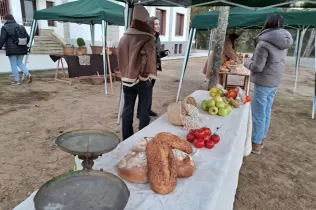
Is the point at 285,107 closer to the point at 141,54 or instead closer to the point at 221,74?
the point at 221,74

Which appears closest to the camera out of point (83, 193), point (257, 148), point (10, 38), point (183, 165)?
point (83, 193)

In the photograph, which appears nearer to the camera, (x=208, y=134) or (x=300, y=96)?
(x=208, y=134)

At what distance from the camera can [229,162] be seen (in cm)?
156

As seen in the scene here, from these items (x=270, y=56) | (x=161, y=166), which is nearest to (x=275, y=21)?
(x=270, y=56)

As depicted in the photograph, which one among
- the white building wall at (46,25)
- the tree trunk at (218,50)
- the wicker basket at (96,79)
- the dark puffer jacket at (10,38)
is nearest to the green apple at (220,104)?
the tree trunk at (218,50)

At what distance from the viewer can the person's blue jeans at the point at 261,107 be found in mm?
2982

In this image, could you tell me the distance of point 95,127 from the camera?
159 inches

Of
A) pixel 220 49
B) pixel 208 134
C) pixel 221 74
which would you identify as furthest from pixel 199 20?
pixel 208 134

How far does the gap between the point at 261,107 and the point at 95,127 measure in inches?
102

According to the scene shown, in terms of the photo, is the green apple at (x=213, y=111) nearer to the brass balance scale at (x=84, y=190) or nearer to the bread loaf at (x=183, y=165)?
the bread loaf at (x=183, y=165)

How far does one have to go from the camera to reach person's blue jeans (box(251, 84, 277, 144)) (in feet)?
9.78

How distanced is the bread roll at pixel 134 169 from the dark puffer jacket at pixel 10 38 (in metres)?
6.50

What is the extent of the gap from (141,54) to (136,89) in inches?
16.7

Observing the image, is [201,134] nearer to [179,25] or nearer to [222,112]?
[222,112]
